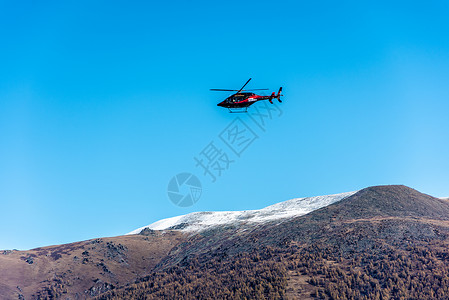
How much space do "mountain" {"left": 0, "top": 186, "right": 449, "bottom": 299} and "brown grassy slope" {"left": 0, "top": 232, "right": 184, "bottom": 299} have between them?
0.20m

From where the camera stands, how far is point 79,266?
74375mm

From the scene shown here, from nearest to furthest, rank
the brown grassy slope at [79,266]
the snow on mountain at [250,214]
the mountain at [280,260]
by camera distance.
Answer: the mountain at [280,260], the brown grassy slope at [79,266], the snow on mountain at [250,214]

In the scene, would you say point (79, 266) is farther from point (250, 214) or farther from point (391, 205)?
point (391, 205)

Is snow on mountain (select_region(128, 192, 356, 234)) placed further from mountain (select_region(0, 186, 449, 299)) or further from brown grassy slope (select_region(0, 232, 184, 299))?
brown grassy slope (select_region(0, 232, 184, 299))

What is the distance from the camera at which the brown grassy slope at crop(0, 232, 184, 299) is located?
65.0m

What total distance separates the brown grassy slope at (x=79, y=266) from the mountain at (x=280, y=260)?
196mm

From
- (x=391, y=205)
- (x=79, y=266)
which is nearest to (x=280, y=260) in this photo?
(x=391, y=205)

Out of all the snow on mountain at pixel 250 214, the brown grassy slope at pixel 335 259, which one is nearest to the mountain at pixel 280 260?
the brown grassy slope at pixel 335 259

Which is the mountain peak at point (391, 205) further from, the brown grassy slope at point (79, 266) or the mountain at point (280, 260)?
the brown grassy slope at point (79, 266)

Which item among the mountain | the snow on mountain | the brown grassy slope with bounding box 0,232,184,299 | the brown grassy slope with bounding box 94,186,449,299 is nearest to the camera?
the brown grassy slope with bounding box 94,186,449,299

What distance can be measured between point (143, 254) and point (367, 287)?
59404 mm

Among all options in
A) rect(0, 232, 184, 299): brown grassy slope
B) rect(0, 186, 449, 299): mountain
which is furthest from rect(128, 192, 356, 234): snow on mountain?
rect(0, 232, 184, 299): brown grassy slope

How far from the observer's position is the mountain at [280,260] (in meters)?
40.6

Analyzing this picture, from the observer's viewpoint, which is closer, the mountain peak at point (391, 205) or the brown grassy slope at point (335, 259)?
the brown grassy slope at point (335, 259)
